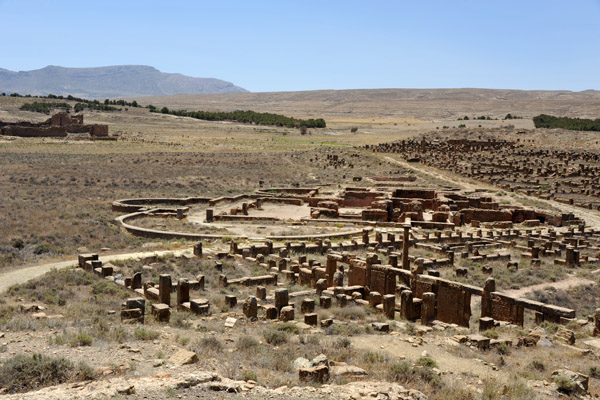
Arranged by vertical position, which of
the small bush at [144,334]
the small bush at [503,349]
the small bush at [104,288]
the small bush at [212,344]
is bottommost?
the small bush at [104,288]

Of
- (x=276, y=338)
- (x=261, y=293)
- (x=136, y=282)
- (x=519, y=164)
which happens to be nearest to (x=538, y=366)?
(x=276, y=338)

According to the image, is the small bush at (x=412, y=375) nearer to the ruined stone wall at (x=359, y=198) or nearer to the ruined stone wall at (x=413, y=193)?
the ruined stone wall at (x=359, y=198)

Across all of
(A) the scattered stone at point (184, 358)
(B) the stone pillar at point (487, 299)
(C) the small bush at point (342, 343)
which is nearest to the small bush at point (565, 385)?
(C) the small bush at point (342, 343)

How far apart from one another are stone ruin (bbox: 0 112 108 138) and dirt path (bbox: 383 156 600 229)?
41231 millimetres

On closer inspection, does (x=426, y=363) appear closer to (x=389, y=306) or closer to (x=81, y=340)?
(x=389, y=306)

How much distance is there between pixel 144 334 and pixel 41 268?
1055cm

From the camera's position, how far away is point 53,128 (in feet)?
260

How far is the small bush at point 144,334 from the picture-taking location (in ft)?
35.3

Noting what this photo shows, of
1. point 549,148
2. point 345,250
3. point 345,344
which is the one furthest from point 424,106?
point 345,344

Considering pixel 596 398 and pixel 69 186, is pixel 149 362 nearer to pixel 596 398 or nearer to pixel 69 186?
pixel 596 398

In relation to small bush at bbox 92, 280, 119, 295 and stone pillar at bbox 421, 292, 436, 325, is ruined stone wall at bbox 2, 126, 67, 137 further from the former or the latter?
stone pillar at bbox 421, 292, 436, 325

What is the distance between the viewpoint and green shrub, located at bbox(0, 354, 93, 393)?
26.8ft

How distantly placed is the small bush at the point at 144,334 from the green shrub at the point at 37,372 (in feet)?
6.95

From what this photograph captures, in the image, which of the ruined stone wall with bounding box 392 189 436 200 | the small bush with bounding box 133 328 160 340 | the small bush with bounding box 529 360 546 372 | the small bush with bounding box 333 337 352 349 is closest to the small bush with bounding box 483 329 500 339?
the small bush with bounding box 529 360 546 372
